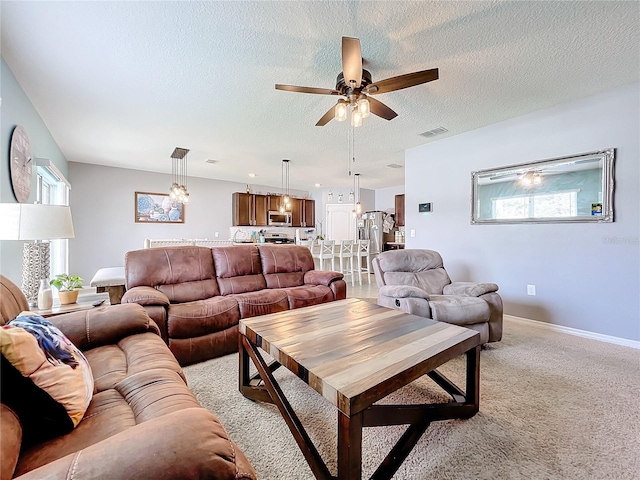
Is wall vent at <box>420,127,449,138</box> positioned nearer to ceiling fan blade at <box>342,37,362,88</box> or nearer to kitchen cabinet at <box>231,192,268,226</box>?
ceiling fan blade at <box>342,37,362,88</box>

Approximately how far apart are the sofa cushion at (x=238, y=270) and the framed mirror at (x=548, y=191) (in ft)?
9.98

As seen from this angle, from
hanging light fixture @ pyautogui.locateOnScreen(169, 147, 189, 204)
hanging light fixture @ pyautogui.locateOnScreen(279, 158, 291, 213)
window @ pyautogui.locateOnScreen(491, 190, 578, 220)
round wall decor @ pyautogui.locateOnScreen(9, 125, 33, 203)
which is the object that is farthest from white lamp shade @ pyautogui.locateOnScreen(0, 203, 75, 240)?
window @ pyautogui.locateOnScreen(491, 190, 578, 220)

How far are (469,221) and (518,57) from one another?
6.99 feet

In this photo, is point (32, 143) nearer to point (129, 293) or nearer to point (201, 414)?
point (129, 293)

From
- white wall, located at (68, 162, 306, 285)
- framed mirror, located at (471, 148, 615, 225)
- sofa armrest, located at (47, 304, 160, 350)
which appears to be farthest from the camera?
white wall, located at (68, 162, 306, 285)

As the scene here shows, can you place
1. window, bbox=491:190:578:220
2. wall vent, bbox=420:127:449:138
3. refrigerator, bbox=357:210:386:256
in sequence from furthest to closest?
refrigerator, bbox=357:210:386:256 → wall vent, bbox=420:127:449:138 → window, bbox=491:190:578:220

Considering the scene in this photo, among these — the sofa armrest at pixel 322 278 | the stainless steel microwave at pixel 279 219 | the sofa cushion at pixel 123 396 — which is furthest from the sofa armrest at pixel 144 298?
the stainless steel microwave at pixel 279 219

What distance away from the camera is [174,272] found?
2877mm

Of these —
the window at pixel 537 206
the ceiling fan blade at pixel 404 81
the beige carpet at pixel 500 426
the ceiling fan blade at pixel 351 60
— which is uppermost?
the ceiling fan blade at pixel 351 60

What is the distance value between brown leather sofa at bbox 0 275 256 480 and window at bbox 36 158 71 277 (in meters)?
2.88

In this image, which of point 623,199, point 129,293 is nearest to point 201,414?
point 129,293

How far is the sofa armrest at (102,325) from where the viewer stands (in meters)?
1.53

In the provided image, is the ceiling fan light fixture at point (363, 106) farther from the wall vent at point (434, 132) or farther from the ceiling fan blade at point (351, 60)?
the wall vent at point (434, 132)

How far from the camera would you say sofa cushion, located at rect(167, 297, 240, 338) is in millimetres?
2291
